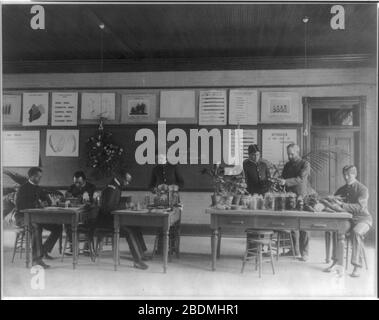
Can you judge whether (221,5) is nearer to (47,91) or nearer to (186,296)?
(47,91)

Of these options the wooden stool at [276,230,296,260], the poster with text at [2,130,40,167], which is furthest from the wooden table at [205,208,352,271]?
the poster with text at [2,130,40,167]

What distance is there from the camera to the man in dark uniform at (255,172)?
4.33 m

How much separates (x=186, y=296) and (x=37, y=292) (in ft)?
4.81

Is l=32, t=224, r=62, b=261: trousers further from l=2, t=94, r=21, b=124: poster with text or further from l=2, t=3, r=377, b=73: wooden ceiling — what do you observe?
l=2, t=3, r=377, b=73: wooden ceiling

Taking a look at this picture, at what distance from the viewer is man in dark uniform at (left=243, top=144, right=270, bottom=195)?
14.2 feet

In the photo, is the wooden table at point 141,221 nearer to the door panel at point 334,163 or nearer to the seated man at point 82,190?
the seated man at point 82,190

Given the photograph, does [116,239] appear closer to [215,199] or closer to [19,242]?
[19,242]

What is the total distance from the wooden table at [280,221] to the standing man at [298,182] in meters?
0.34

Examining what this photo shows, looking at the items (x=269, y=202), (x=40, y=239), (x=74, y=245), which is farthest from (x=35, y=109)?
(x=269, y=202)

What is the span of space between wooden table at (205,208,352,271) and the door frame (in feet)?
1.68

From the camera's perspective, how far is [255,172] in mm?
4410

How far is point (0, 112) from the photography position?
13.1 feet

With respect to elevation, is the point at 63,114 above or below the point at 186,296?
above

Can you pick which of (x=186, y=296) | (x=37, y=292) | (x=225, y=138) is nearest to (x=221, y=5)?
(x=225, y=138)
